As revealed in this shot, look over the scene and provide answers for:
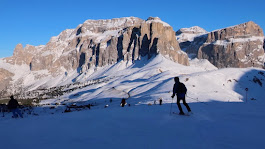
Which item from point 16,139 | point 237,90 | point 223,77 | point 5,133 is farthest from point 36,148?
point 223,77

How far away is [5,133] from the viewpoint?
1018 cm

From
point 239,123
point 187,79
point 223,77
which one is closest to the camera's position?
point 239,123

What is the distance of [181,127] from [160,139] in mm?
2268

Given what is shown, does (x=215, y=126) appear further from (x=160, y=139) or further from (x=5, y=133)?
(x=5, y=133)

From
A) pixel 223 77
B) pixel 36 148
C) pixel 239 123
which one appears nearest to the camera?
pixel 36 148

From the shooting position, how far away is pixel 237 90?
64625 mm

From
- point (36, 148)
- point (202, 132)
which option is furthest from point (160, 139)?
point (36, 148)

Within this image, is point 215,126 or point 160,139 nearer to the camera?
point 160,139

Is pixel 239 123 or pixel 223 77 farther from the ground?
pixel 223 77

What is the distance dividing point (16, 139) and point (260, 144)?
8.89m

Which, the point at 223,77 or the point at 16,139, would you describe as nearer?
the point at 16,139

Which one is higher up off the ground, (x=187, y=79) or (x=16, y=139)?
(x=187, y=79)

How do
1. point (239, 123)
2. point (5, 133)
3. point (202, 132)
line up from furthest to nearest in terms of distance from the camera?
point (239, 123)
point (5, 133)
point (202, 132)

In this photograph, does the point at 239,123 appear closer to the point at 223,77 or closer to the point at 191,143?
the point at 191,143
